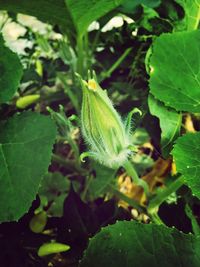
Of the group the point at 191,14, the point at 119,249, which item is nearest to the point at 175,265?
the point at 119,249

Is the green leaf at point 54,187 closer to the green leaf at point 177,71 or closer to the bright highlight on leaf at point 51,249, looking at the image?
the bright highlight on leaf at point 51,249

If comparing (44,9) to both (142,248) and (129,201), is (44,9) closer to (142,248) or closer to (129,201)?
(129,201)

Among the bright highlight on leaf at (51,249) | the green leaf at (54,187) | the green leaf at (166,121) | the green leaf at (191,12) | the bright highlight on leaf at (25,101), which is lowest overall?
the green leaf at (54,187)

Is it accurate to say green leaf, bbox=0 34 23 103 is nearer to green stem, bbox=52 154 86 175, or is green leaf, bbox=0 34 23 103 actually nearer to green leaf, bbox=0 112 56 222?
green leaf, bbox=0 112 56 222

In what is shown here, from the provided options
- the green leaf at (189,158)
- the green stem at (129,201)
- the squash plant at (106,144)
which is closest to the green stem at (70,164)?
the squash plant at (106,144)

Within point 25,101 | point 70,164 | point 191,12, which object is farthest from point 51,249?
point 191,12
